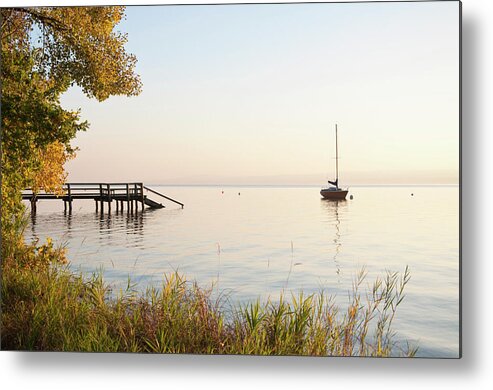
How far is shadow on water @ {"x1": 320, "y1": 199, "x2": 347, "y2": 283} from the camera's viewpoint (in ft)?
13.2

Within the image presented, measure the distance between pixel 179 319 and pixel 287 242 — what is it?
0.78 m

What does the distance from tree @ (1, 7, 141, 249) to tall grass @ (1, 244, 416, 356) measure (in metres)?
0.45

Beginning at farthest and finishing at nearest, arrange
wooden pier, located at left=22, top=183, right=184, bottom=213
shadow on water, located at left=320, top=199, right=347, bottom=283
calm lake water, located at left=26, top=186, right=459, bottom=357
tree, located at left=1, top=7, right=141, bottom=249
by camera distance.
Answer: wooden pier, located at left=22, top=183, right=184, bottom=213 < tree, located at left=1, top=7, right=141, bottom=249 < shadow on water, located at left=320, top=199, right=347, bottom=283 < calm lake water, located at left=26, top=186, right=459, bottom=357

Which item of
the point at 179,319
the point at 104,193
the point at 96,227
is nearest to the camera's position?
the point at 179,319

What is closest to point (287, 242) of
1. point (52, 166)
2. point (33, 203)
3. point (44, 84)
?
point (52, 166)

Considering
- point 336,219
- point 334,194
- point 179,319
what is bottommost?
point 179,319

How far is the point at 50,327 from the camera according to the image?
4.12 meters

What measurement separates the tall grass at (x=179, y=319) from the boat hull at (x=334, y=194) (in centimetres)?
47

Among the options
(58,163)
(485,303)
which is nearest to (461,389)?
(485,303)

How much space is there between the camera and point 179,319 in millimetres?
4094

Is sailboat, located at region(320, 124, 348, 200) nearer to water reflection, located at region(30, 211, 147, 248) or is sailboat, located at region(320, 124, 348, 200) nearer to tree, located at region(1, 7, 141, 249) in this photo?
water reflection, located at region(30, 211, 147, 248)

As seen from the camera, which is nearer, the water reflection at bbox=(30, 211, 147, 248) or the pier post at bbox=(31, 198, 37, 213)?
the water reflection at bbox=(30, 211, 147, 248)

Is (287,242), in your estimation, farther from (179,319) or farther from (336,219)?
(179,319)

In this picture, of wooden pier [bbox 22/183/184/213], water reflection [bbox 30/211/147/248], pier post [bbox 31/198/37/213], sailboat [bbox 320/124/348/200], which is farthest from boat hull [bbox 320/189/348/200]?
pier post [bbox 31/198/37/213]
